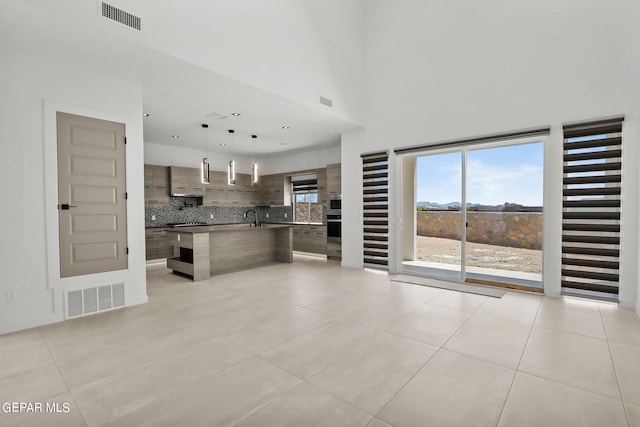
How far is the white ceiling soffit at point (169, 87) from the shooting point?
2.72 metres

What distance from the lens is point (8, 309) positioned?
3057 mm

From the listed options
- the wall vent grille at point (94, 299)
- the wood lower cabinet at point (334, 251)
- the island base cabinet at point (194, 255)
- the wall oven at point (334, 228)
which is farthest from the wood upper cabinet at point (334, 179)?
the wall vent grille at point (94, 299)

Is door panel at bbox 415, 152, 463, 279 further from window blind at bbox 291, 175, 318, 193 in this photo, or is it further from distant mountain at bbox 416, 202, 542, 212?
window blind at bbox 291, 175, 318, 193

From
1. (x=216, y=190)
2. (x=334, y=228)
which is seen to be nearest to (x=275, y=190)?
(x=216, y=190)

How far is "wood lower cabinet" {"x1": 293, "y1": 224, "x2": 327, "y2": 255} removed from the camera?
7801 millimetres

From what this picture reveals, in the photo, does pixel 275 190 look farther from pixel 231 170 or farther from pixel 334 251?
pixel 231 170

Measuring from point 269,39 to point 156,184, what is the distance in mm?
4780

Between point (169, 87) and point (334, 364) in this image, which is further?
point (169, 87)

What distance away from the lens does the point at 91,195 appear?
11.7ft

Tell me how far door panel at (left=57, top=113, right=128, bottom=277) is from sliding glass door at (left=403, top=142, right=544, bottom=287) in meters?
4.63

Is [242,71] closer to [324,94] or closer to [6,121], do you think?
[324,94]

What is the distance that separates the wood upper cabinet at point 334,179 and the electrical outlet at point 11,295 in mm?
5692

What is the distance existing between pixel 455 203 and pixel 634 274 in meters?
2.31

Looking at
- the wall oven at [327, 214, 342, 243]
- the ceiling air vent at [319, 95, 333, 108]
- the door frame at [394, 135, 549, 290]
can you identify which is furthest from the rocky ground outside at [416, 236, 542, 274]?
the ceiling air vent at [319, 95, 333, 108]
